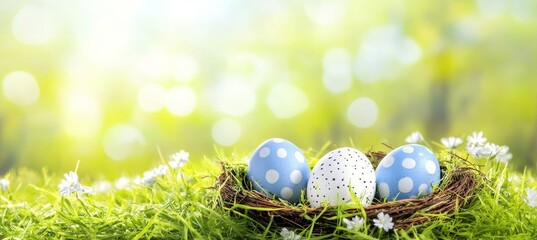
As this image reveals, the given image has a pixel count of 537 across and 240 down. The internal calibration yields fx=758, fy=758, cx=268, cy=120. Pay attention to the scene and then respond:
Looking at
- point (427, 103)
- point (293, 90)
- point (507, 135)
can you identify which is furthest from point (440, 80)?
point (293, 90)

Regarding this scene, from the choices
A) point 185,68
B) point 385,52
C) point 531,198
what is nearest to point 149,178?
point 531,198

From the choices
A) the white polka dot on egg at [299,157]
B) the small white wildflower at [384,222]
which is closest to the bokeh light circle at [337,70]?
the white polka dot on egg at [299,157]

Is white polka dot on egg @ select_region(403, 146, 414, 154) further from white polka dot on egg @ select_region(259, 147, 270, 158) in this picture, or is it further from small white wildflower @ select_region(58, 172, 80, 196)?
small white wildflower @ select_region(58, 172, 80, 196)

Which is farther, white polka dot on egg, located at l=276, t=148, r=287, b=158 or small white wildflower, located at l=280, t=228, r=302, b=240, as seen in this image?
white polka dot on egg, located at l=276, t=148, r=287, b=158

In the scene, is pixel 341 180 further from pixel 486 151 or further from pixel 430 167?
pixel 486 151

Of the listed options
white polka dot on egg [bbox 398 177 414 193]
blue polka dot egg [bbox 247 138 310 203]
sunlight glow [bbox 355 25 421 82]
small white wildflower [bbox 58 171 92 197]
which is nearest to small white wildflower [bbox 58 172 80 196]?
small white wildflower [bbox 58 171 92 197]

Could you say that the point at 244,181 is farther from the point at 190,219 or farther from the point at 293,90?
the point at 293,90

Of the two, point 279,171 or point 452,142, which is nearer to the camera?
point 279,171
